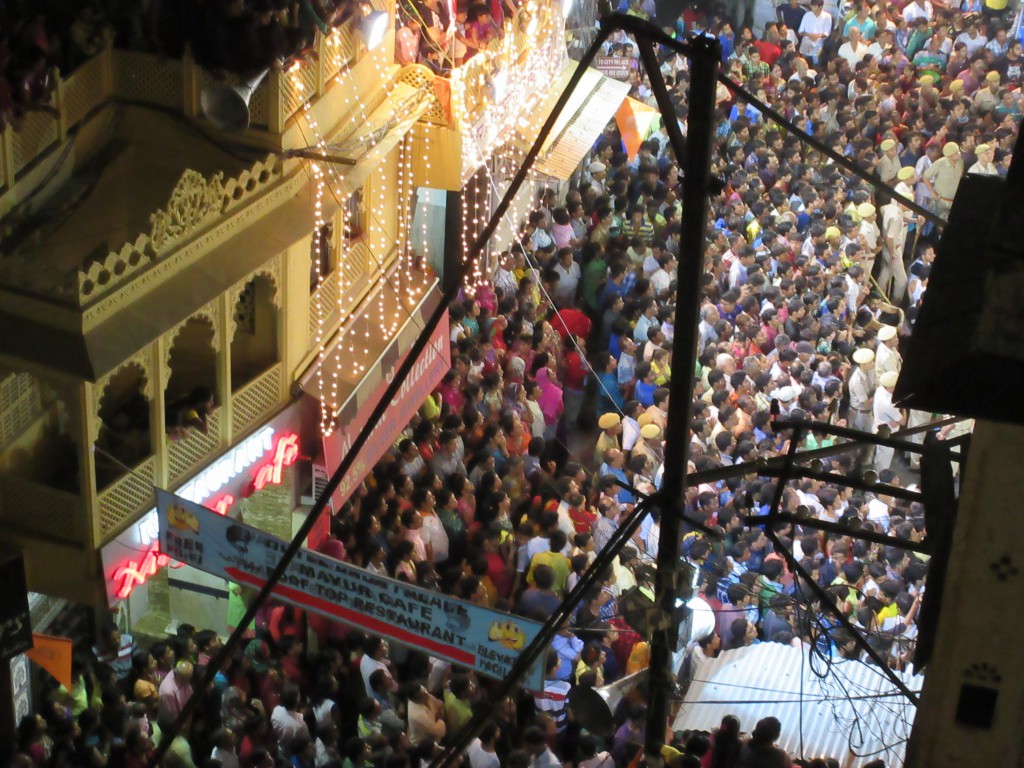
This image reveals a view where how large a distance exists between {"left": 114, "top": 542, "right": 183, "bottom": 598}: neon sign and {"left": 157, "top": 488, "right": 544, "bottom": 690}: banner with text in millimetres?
1131

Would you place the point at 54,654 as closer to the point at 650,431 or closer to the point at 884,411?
the point at 650,431

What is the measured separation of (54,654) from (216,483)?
1969 mm

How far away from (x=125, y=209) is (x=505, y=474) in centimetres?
434

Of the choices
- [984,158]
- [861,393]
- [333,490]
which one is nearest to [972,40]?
[984,158]

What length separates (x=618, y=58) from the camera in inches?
781

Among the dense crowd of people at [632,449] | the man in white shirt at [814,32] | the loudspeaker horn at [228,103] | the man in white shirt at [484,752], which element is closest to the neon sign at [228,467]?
the dense crowd of people at [632,449]

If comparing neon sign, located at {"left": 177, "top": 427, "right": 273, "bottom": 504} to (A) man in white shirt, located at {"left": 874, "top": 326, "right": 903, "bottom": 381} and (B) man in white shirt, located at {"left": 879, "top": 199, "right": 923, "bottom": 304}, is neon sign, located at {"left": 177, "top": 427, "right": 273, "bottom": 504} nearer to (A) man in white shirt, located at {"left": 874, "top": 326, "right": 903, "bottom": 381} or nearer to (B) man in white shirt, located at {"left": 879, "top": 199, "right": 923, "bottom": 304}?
(A) man in white shirt, located at {"left": 874, "top": 326, "right": 903, "bottom": 381}

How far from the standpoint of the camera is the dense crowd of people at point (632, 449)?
968 centimetres

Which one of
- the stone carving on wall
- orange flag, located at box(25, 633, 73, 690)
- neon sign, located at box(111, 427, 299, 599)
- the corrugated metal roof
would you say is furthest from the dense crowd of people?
the stone carving on wall

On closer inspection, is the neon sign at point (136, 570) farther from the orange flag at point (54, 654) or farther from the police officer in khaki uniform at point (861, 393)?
the police officer in khaki uniform at point (861, 393)

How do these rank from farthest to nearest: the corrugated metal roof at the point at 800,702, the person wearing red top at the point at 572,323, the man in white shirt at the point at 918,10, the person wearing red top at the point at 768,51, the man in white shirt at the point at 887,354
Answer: the man in white shirt at the point at 918,10
the person wearing red top at the point at 768,51
the person wearing red top at the point at 572,323
the man in white shirt at the point at 887,354
the corrugated metal roof at the point at 800,702

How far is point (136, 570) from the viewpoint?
411 inches

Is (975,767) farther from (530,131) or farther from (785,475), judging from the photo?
(530,131)

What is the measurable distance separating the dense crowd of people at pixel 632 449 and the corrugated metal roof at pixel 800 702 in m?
0.22
